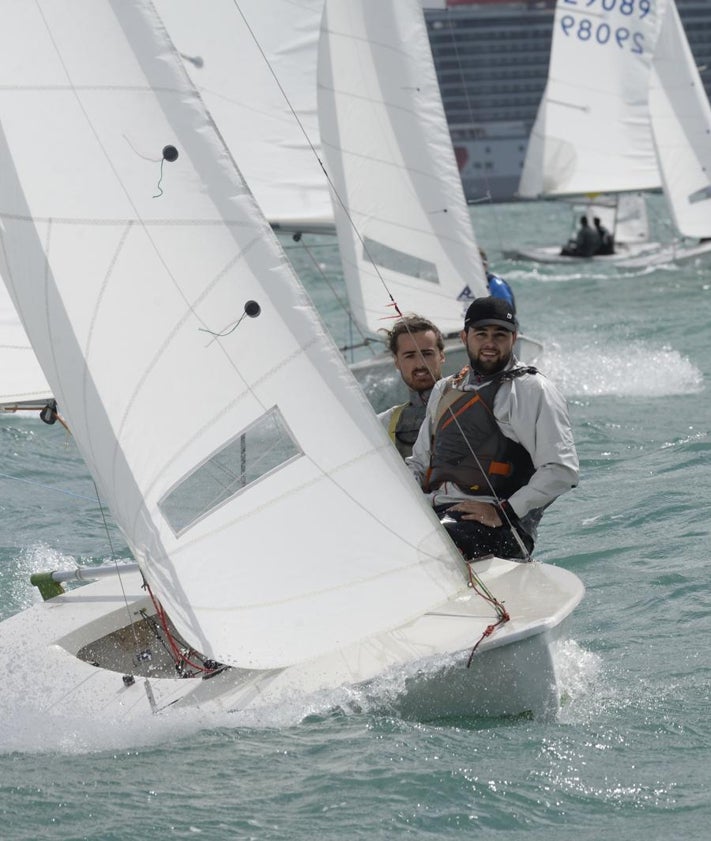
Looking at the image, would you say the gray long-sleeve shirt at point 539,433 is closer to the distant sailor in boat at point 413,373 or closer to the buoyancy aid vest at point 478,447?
the buoyancy aid vest at point 478,447

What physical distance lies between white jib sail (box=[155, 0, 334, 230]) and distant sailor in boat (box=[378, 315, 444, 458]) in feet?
17.2

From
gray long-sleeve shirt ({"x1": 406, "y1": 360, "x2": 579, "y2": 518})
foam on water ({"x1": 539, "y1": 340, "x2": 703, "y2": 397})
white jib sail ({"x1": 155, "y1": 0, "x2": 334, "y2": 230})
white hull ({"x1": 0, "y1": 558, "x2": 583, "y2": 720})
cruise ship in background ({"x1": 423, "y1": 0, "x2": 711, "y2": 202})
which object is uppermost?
cruise ship in background ({"x1": 423, "y1": 0, "x2": 711, "y2": 202})

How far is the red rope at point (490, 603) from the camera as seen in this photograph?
345cm

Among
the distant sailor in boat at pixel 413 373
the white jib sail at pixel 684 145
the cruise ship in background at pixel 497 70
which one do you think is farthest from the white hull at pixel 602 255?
the cruise ship in background at pixel 497 70

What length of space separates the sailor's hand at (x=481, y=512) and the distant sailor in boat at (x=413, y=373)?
580 mm

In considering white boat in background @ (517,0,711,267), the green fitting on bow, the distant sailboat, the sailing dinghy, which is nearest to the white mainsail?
the green fitting on bow

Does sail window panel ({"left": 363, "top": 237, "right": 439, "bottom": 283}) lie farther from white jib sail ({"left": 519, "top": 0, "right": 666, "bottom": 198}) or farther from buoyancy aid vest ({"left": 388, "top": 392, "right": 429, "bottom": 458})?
white jib sail ({"left": 519, "top": 0, "right": 666, "bottom": 198})

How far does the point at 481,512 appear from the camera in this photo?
13.1 ft

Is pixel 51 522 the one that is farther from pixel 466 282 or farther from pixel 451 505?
pixel 466 282

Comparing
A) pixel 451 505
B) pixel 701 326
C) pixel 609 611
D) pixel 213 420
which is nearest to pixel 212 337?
pixel 213 420

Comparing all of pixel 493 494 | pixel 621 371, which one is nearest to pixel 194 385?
pixel 493 494

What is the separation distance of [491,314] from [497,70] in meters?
54.0

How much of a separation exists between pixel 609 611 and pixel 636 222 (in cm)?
1915

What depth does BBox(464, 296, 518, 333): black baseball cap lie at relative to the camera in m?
3.92
